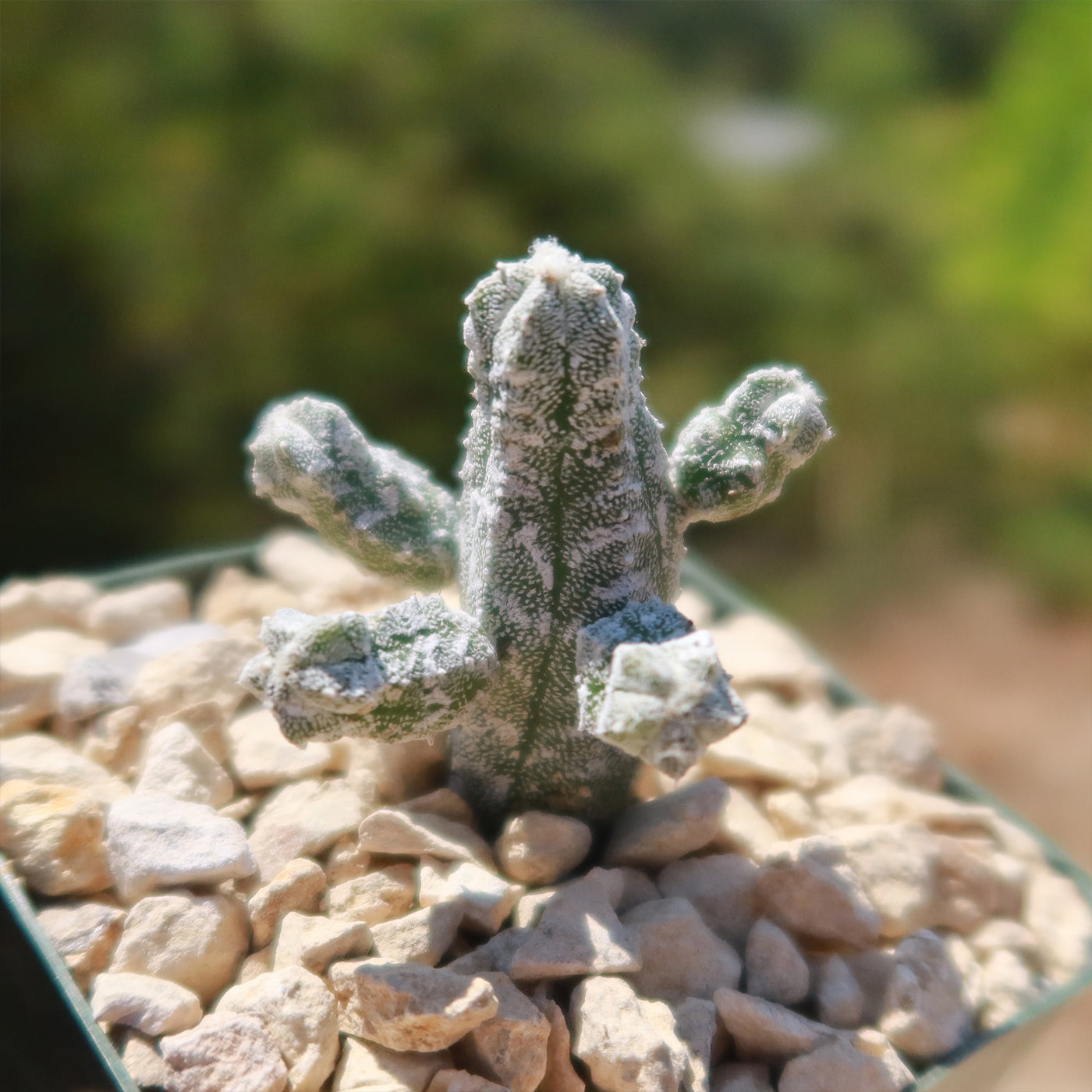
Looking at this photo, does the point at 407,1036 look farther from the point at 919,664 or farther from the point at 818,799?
the point at 919,664

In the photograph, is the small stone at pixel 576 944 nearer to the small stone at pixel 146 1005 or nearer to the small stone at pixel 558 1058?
the small stone at pixel 558 1058

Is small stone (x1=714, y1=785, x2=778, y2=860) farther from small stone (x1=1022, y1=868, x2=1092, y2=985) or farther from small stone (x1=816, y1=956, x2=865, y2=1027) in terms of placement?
small stone (x1=1022, y1=868, x2=1092, y2=985)

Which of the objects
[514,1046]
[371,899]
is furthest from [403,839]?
[514,1046]

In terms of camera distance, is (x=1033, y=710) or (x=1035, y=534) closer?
(x=1033, y=710)

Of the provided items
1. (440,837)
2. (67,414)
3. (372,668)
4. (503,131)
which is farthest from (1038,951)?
(67,414)

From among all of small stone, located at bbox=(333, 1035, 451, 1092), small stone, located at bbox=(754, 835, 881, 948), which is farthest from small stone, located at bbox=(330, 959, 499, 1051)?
small stone, located at bbox=(754, 835, 881, 948)

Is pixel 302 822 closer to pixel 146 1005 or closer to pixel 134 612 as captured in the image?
pixel 146 1005

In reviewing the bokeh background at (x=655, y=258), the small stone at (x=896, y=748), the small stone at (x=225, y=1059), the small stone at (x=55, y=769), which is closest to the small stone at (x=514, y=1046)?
the small stone at (x=225, y=1059)
